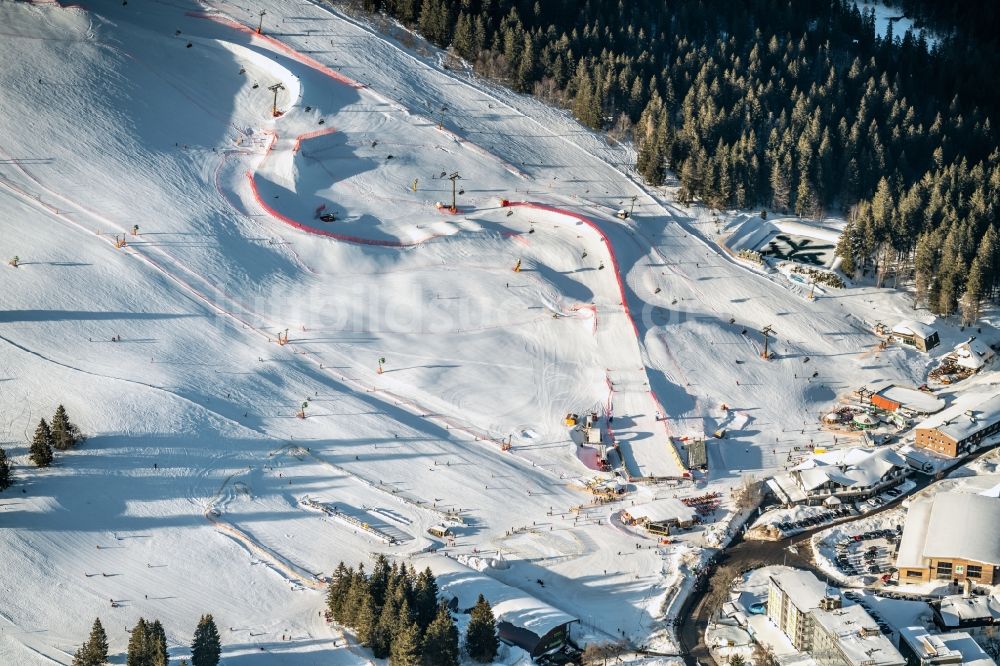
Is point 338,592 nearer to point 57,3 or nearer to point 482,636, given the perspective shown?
point 482,636

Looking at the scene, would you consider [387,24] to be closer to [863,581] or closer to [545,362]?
[545,362]

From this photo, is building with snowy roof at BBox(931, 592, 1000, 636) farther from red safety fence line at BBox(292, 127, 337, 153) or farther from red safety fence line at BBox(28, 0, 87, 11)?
red safety fence line at BBox(28, 0, 87, 11)

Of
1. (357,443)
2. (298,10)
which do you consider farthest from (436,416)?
(298,10)

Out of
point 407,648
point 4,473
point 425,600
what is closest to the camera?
point 407,648

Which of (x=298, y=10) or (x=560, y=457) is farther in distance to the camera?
(x=298, y=10)

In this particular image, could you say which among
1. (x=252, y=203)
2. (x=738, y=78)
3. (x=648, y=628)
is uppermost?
(x=738, y=78)

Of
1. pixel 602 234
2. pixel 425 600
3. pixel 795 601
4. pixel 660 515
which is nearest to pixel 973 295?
pixel 602 234

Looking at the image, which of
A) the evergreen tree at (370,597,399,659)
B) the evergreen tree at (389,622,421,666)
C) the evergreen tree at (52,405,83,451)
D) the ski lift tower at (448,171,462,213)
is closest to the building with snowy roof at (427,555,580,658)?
the evergreen tree at (370,597,399,659)

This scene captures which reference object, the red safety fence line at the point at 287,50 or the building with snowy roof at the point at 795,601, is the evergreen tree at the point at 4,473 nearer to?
the building with snowy roof at the point at 795,601
